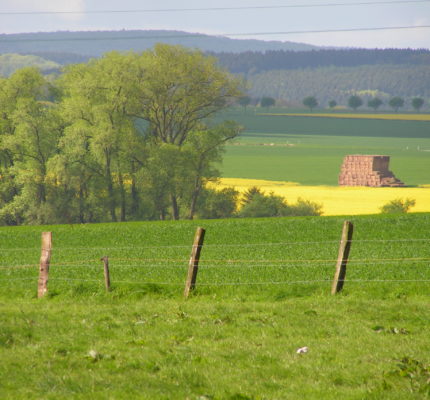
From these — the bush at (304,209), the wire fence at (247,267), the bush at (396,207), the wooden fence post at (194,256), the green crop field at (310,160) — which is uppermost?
the wooden fence post at (194,256)

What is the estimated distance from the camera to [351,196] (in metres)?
102

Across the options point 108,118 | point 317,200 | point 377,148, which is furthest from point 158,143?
point 377,148

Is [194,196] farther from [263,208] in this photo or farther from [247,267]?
[247,267]

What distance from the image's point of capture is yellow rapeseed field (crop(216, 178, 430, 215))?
94125mm

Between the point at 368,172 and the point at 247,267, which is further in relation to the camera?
the point at 368,172

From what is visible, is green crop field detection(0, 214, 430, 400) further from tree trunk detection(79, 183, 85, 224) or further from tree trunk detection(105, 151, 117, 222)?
tree trunk detection(105, 151, 117, 222)

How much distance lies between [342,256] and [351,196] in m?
85.2

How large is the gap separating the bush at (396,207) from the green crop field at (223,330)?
57.0 meters

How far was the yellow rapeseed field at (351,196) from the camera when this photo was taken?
309ft

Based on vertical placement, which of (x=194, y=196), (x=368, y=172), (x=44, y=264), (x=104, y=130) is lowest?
(x=368, y=172)

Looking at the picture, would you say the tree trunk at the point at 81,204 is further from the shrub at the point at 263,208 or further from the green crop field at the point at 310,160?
the green crop field at the point at 310,160

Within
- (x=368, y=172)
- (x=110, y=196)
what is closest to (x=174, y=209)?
(x=110, y=196)

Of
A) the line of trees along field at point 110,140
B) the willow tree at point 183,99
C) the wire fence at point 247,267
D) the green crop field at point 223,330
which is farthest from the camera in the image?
the willow tree at point 183,99

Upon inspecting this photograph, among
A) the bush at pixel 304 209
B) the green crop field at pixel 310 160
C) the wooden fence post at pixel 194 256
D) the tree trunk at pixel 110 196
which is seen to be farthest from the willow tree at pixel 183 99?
the wooden fence post at pixel 194 256
